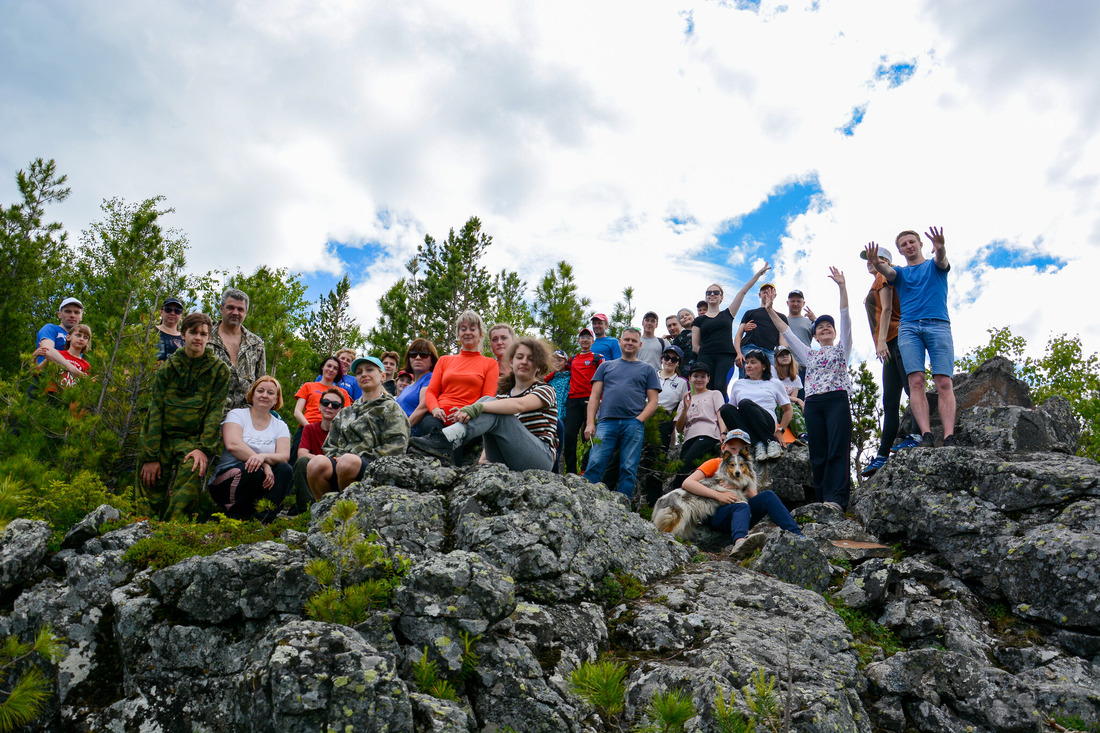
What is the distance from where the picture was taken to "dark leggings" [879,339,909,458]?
800cm

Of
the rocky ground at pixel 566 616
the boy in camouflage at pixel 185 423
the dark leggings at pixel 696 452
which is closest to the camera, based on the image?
the rocky ground at pixel 566 616

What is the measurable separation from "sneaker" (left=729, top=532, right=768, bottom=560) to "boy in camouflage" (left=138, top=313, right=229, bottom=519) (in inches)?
202

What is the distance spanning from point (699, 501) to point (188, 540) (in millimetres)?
5008

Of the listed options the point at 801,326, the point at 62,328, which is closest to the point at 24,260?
the point at 62,328

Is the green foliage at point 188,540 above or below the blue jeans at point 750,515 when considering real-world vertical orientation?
below


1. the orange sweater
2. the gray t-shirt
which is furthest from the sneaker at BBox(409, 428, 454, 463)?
A: the gray t-shirt

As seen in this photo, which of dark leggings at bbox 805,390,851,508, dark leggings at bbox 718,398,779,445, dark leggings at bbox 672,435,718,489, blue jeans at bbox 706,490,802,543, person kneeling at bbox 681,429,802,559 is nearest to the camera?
person kneeling at bbox 681,429,802,559

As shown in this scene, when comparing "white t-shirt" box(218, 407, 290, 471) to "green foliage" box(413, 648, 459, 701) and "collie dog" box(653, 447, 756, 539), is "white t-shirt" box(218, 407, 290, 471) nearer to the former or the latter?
"green foliage" box(413, 648, 459, 701)

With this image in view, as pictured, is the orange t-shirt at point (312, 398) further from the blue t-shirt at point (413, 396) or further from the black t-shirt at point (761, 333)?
the black t-shirt at point (761, 333)

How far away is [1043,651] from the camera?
4793 millimetres

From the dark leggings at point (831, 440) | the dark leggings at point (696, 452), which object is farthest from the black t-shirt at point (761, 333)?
the dark leggings at point (696, 452)

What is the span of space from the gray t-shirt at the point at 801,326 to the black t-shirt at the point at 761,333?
124 mm

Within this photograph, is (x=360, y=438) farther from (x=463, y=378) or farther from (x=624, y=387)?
(x=624, y=387)

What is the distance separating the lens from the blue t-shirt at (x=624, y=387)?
316 inches
